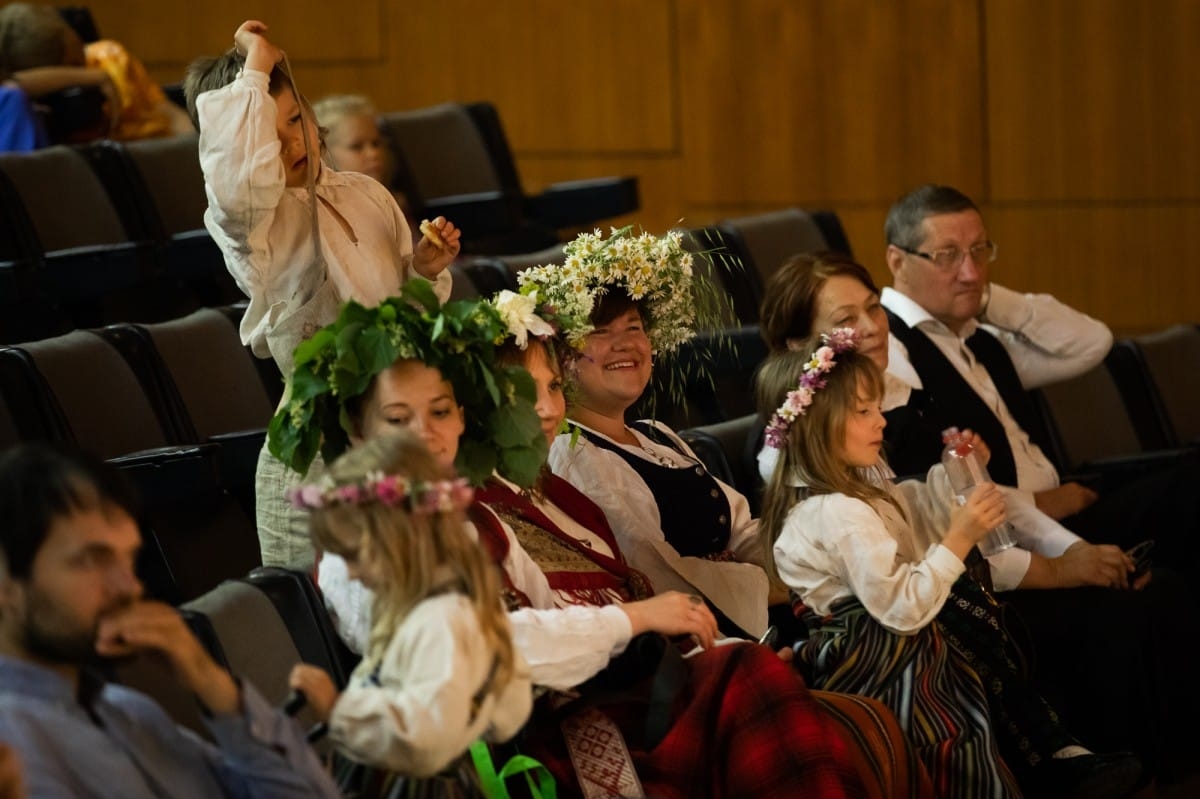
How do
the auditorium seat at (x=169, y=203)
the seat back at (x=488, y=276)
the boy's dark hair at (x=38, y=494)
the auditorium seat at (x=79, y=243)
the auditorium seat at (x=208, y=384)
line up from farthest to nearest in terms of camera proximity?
1. the auditorium seat at (x=169, y=203)
2. the auditorium seat at (x=79, y=243)
3. the seat back at (x=488, y=276)
4. the auditorium seat at (x=208, y=384)
5. the boy's dark hair at (x=38, y=494)

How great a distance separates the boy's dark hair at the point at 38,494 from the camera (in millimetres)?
1612

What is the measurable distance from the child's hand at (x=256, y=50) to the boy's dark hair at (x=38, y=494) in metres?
0.88

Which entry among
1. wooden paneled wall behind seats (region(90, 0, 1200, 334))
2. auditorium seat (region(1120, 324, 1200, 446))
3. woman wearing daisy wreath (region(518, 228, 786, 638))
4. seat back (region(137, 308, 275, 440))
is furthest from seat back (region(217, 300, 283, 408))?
wooden paneled wall behind seats (region(90, 0, 1200, 334))

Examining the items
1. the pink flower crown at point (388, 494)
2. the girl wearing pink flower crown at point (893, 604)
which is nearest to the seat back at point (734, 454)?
the girl wearing pink flower crown at point (893, 604)

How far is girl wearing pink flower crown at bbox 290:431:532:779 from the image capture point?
1731 mm

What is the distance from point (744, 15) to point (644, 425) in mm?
3495

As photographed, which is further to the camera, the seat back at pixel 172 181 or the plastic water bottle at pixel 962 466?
the seat back at pixel 172 181

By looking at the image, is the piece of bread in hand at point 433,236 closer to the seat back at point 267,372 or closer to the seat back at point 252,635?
the seat back at point 252,635

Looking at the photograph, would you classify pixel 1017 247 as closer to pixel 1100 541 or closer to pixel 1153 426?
pixel 1153 426

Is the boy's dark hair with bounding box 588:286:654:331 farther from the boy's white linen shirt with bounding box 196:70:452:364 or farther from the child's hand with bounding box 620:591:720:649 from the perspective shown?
the child's hand with bounding box 620:591:720:649

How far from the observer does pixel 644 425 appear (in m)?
3.00

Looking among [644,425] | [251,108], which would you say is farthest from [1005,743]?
[251,108]

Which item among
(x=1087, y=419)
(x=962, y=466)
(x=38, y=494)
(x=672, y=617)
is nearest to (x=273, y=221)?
(x=672, y=617)

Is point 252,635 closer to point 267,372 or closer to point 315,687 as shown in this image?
point 315,687
